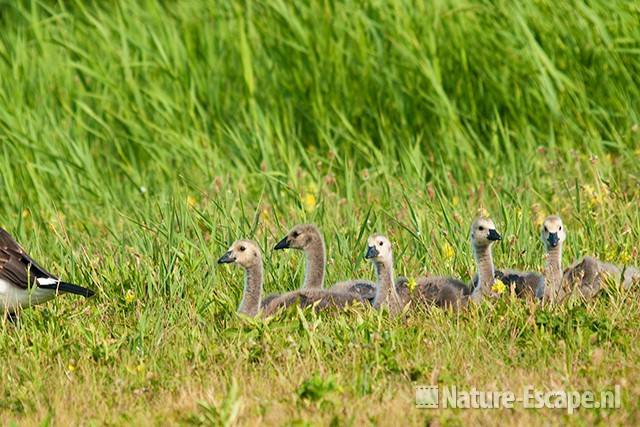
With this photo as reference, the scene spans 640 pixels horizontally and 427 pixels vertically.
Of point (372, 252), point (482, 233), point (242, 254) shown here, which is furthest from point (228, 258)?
point (482, 233)

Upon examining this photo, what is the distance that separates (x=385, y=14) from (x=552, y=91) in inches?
66.7

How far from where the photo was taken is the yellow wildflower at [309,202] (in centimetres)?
901

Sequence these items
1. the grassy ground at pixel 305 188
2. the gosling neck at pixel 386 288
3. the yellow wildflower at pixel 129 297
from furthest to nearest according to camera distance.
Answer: the yellow wildflower at pixel 129 297 → the gosling neck at pixel 386 288 → the grassy ground at pixel 305 188

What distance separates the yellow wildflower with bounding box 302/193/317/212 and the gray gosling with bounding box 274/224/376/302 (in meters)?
1.36

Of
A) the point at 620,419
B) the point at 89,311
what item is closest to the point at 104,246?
the point at 89,311

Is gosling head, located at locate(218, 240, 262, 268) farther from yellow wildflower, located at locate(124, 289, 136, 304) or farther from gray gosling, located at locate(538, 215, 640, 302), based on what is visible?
gray gosling, located at locate(538, 215, 640, 302)

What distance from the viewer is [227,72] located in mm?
11477

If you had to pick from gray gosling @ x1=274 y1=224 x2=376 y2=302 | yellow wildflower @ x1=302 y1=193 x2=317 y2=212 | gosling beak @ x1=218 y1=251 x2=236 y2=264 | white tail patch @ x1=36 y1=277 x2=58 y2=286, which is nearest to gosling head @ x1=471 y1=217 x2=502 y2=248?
gray gosling @ x1=274 y1=224 x2=376 y2=302

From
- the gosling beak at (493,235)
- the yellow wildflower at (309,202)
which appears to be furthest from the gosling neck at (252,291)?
the yellow wildflower at (309,202)

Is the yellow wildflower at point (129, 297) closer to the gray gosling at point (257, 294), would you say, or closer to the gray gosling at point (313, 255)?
the gray gosling at point (257, 294)

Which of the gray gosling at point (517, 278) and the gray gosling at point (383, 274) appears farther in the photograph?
the gray gosling at point (517, 278)

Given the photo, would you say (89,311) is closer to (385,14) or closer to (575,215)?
(575,215)

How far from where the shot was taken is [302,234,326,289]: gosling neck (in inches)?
296

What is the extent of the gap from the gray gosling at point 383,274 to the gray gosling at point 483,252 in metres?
0.44
